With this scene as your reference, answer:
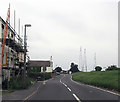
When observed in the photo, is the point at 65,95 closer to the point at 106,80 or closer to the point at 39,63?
the point at 106,80

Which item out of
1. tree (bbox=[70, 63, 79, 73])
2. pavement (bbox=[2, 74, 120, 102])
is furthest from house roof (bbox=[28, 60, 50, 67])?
pavement (bbox=[2, 74, 120, 102])

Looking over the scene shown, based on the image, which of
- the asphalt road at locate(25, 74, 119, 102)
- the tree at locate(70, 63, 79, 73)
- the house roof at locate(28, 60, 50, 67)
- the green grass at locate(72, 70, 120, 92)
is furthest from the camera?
the tree at locate(70, 63, 79, 73)

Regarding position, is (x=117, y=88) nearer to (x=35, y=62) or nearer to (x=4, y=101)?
(x=4, y=101)

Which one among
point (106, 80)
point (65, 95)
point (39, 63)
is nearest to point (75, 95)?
point (65, 95)

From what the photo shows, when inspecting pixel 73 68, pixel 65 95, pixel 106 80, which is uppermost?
pixel 73 68

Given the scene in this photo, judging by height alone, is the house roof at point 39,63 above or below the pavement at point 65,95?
above

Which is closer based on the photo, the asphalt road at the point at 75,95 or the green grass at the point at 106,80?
the asphalt road at the point at 75,95

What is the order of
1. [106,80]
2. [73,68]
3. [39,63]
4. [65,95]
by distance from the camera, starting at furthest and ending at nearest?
1. [73,68]
2. [39,63]
3. [106,80]
4. [65,95]

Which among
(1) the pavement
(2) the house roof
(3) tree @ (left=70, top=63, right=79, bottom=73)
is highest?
(2) the house roof

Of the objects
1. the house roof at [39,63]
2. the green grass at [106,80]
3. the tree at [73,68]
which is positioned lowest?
the green grass at [106,80]

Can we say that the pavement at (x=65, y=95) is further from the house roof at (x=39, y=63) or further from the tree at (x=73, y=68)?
the tree at (x=73, y=68)

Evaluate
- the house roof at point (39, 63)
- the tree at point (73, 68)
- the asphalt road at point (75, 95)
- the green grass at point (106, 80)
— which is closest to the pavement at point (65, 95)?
the asphalt road at point (75, 95)

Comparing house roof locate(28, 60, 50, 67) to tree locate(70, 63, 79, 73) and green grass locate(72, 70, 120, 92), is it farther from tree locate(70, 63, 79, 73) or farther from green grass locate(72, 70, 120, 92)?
green grass locate(72, 70, 120, 92)

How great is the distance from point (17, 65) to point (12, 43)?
659 cm
